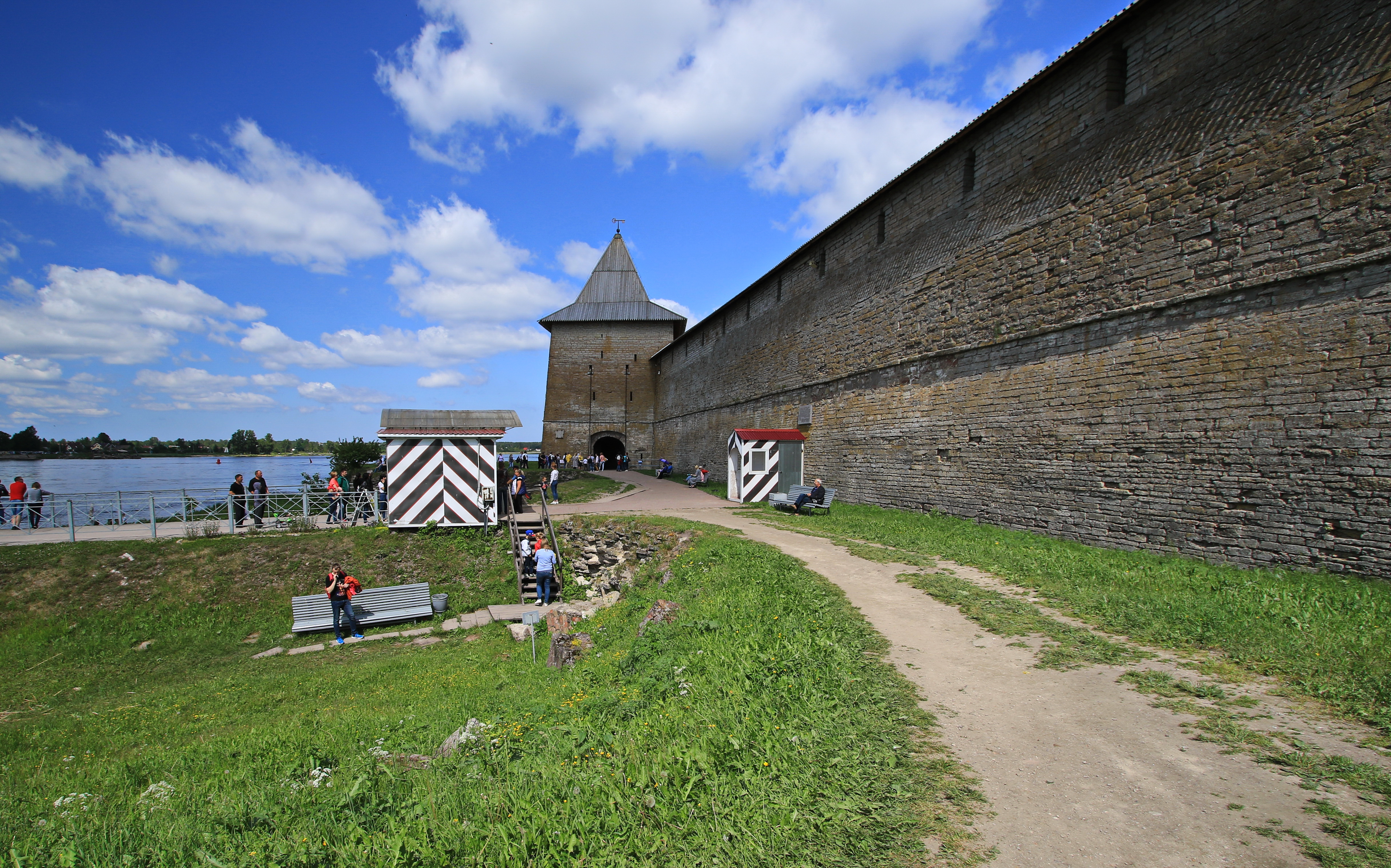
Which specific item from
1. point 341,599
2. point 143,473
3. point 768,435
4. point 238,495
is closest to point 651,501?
point 768,435

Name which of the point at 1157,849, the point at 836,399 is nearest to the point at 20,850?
the point at 1157,849

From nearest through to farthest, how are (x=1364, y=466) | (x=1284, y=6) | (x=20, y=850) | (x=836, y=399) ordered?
→ (x=20, y=850) → (x=1364, y=466) → (x=1284, y=6) → (x=836, y=399)

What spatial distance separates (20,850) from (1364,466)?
37.8 ft

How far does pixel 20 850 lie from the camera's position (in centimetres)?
304

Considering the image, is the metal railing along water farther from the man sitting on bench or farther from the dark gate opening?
the dark gate opening

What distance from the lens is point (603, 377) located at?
39344mm

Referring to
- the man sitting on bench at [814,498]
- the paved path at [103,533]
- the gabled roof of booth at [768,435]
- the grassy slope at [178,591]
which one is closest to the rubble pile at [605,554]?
the grassy slope at [178,591]

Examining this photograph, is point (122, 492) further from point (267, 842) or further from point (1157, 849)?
point (1157, 849)

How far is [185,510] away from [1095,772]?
18.1m

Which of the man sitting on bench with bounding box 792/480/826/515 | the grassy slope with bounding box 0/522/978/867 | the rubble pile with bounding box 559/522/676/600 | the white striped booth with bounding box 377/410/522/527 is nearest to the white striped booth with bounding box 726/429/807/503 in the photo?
the man sitting on bench with bounding box 792/480/826/515

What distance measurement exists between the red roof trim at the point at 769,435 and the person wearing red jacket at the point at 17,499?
17089mm

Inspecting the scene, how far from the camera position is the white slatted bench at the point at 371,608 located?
11344 mm

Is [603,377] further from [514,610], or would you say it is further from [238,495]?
[514,610]

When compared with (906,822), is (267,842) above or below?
below
